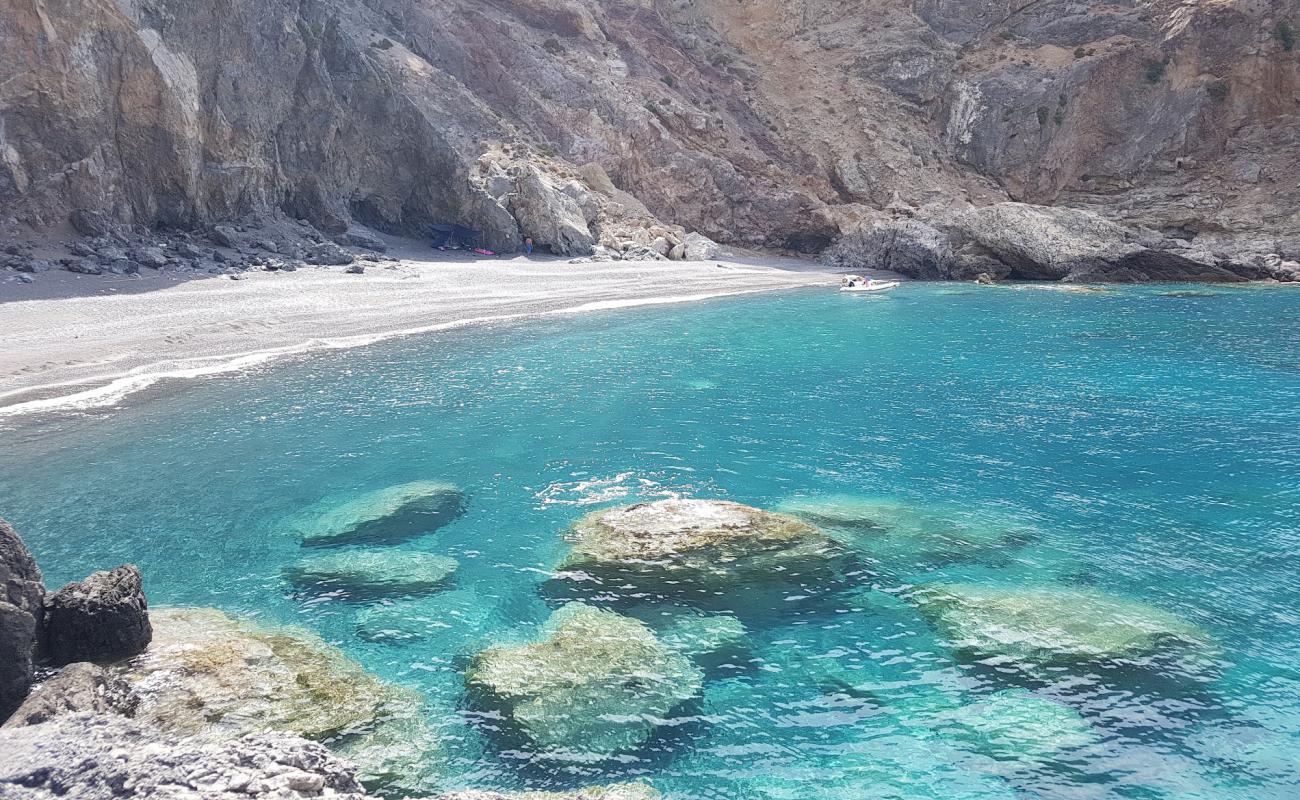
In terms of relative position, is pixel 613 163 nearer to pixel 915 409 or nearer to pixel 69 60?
pixel 69 60

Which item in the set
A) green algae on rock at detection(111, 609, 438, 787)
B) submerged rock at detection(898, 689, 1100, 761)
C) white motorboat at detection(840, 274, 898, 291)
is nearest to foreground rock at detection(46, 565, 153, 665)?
green algae on rock at detection(111, 609, 438, 787)

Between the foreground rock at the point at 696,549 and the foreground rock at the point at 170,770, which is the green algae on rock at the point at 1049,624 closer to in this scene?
the foreground rock at the point at 696,549

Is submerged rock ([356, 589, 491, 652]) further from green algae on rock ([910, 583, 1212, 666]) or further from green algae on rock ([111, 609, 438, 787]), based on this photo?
green algae on rock ([910, 583, 1212, 666])

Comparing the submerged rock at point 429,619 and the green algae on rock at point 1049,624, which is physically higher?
the green algae on rock at point 1049,624

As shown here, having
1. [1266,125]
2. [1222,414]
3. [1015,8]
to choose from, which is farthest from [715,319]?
[1015,8]

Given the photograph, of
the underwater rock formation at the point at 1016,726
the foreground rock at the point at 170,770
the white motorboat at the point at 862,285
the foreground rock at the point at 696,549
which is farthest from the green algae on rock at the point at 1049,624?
the white motorboat at the point at 862,285

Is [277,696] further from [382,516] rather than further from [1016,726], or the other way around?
[1016,726]
